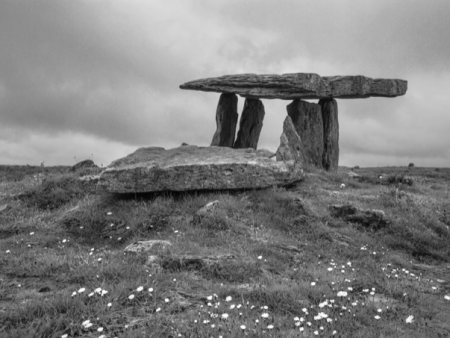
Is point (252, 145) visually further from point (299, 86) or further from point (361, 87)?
point (361, 87)

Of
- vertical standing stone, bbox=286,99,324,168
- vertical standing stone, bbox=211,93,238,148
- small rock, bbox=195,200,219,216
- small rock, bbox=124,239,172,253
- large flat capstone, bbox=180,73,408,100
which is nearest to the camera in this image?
small rock, bbox=124,239,172,253

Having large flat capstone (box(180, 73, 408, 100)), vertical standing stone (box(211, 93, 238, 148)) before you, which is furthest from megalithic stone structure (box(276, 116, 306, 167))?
vertical standing stone (box(211, 93, 238, 148))

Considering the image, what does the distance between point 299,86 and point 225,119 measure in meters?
5.68

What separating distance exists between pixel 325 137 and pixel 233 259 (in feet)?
62.9

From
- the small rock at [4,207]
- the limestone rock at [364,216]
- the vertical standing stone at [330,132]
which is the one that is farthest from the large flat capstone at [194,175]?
the vertical standing stone at [330,132]

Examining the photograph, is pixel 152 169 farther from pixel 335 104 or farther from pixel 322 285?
pixel 335 104

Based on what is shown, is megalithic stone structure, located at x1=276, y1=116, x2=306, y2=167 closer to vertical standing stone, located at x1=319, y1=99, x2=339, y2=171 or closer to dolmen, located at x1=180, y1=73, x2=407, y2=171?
dolmen, located at x1=180, y1=73, x2=407, y2=171

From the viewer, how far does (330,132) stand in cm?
2916

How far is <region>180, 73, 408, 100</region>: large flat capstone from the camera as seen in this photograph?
2578cm

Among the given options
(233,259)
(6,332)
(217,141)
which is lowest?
(6,332)

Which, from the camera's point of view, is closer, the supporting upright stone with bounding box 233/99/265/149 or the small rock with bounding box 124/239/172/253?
the small rock with bounding box 124/239/172/253

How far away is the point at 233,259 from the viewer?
443 inches

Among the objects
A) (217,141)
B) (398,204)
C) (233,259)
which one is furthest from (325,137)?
(233,259)

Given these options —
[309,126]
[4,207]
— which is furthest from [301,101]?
[4,207]
